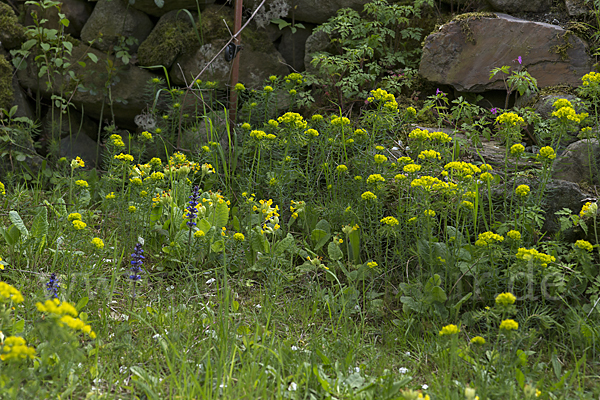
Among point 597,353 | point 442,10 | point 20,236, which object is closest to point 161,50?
point 20,236

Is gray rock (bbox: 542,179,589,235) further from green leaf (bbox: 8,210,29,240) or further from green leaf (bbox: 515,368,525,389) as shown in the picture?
green leaf (bbox: 8,210,29,240)

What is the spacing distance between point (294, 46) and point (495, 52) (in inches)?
66.1

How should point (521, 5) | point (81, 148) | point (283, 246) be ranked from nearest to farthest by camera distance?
point (283, 246) < point (521, 5) < point (81, 148)

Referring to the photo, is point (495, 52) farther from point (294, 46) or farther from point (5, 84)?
point (5, 84)

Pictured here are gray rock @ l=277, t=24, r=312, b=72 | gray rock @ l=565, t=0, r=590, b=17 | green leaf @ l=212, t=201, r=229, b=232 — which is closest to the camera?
green leaf @ l=212, t=201, r=229, b=232

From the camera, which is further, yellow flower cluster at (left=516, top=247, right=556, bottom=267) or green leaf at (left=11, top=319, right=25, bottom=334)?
yellow flower cluster at (left=516, top=247, right=556, bottom=267)

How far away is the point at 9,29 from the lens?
3.93m

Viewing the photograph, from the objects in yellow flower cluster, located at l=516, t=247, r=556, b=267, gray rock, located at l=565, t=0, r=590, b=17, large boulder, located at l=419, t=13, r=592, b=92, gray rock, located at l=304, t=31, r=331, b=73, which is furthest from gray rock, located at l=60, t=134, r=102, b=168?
gray rock, located at l=565, t=0, r=590, b=17

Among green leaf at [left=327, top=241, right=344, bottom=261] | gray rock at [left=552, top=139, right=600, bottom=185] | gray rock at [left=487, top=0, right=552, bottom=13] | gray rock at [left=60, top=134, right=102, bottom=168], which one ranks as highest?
gray rock at [left=487, top=0, right=552, bottom=13]

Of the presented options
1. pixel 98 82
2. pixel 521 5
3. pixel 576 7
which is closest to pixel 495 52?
pixel 521 5

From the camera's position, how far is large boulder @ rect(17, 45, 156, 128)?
4.07 metres

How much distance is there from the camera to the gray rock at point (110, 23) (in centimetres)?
407

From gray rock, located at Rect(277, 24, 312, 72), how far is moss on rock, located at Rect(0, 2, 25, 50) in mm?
2140

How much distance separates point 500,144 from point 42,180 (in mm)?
3402
